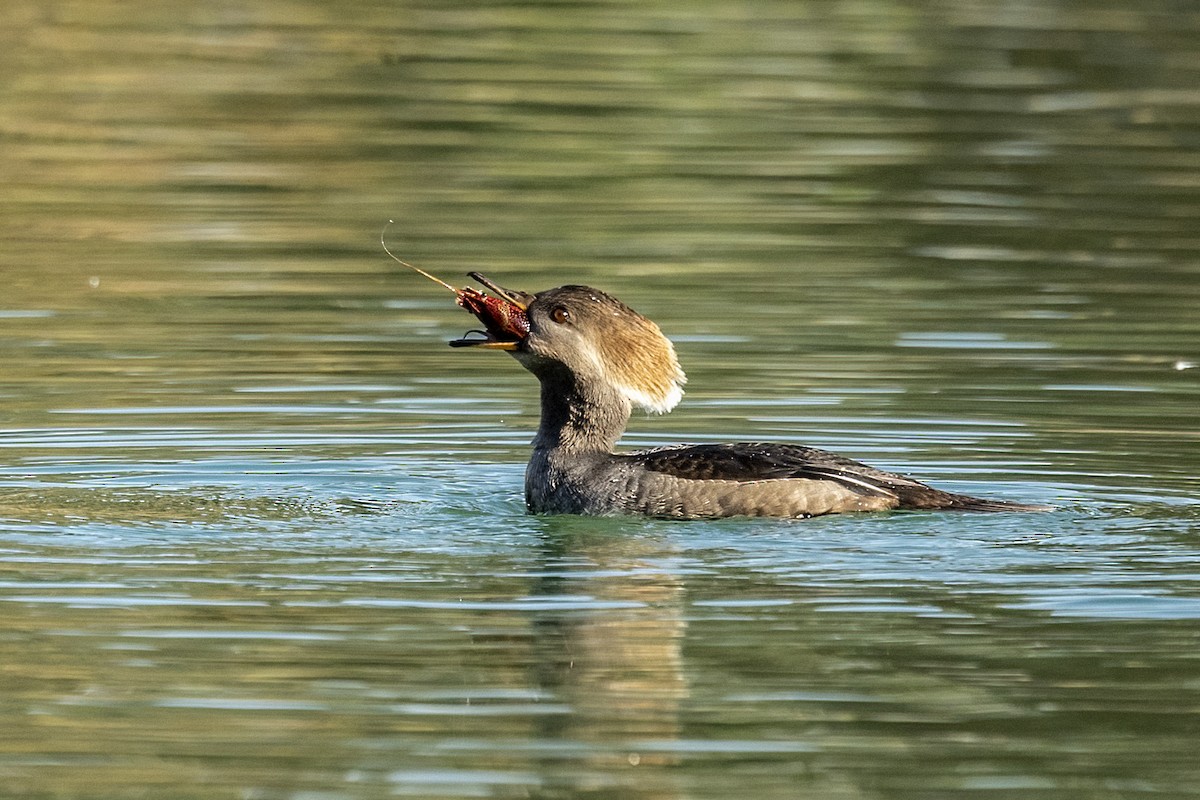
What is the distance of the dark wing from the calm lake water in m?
0.15

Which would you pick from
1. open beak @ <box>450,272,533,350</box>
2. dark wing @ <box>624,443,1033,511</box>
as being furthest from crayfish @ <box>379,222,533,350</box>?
dark wing @ <box>624,443,1033,511</box>

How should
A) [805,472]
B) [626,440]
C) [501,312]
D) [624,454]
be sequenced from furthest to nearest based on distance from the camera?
[626,440] < [624,454] < [501,312] < [805,472]

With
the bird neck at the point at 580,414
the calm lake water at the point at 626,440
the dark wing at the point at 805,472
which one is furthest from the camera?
the bird neck at the point at 580,414

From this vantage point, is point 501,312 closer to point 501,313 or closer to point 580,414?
point 501,313

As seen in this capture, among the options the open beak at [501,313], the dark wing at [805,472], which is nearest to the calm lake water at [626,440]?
the dark wing at [805,472]

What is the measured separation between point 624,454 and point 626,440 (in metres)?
1.96

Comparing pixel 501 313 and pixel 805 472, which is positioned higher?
pixel 501 313

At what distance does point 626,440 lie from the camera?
44.5ft

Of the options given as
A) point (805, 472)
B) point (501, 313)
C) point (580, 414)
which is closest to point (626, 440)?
point (580, 414)

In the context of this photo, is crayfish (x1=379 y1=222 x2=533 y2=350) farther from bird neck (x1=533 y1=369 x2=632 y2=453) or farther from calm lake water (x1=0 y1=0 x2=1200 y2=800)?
calm lake water (x1=0 y1=0 x2=1200 y2=800)

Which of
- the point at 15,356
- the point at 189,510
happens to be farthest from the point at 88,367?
the point at 189,510

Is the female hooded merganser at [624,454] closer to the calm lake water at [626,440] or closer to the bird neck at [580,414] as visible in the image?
the bird neck at [580,414]

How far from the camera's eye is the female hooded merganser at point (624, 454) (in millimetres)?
10992

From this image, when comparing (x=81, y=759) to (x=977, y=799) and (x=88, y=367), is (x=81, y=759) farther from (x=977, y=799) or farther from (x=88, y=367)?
(x=88, y=367)
